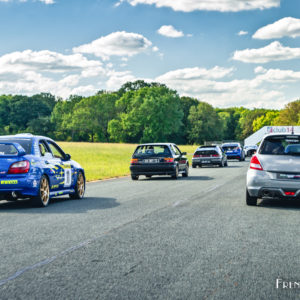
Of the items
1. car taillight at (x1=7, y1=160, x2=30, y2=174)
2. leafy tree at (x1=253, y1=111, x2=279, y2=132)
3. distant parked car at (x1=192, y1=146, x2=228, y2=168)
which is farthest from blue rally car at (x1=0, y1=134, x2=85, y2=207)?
leafy tree at (x1=253, y1=111, x2=279, y2=132)

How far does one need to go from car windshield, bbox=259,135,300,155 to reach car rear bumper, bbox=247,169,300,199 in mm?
570

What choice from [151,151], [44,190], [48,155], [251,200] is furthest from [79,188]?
[151,151]

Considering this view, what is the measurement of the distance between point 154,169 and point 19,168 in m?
10.9

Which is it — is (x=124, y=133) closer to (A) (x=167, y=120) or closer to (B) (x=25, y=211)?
(A) (x=167, y=120)

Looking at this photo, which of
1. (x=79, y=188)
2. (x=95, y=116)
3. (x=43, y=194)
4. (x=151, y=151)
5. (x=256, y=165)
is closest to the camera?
(x=256, y=165)

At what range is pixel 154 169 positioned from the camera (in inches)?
849

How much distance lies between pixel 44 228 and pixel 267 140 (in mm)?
5531

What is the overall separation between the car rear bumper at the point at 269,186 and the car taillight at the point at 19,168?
4714 mm

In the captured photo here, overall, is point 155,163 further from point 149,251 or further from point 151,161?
point 149,251

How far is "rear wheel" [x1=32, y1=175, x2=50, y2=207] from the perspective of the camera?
1140cm

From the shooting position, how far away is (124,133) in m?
118

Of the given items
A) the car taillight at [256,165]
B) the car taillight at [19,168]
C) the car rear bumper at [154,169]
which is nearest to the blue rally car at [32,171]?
the car taillight at [19,168]

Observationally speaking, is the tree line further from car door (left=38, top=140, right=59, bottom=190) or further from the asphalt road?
the asphalt road

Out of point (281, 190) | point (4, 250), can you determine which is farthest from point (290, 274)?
point (281, 190)
